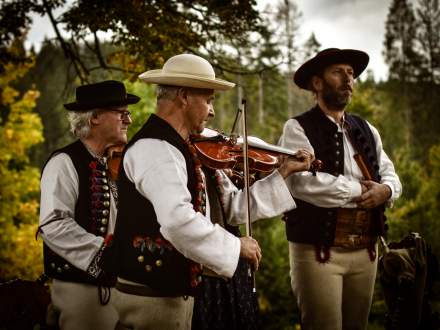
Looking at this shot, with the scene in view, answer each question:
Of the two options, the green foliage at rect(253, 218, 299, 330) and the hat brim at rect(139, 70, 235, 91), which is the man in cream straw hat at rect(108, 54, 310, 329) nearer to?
the hat brim at rect(139, 70, 235, 91)

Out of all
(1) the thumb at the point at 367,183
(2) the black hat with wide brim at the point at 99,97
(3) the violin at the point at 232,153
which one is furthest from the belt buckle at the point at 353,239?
(2) the black hat with wide brim at the point at 99,97

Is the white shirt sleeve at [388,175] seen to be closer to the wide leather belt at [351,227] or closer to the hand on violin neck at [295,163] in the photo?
the wide leather belt at [351,227]

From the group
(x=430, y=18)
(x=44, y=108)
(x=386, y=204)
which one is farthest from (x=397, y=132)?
(x=386, y=204)

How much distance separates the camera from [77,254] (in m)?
2.77

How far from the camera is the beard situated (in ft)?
11.1

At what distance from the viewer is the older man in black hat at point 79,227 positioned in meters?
2.77

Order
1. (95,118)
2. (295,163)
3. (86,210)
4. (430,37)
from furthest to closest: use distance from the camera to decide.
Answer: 1. (430,37)
2. (95,118)
3. (86,210)
4. (295,163)

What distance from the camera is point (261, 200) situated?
8.40 feet

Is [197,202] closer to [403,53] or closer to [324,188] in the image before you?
[324,188]

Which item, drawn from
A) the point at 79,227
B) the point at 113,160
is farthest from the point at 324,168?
the point at 79,227

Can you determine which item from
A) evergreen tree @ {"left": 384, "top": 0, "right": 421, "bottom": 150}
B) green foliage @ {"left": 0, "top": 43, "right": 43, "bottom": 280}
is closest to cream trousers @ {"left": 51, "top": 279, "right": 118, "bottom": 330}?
green foliage @ {"left": 0, "top": 43, "right": 43, "bottom": 280}

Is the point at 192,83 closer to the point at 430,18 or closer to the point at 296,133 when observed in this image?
the point at 296,133

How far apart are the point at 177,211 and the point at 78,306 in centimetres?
134

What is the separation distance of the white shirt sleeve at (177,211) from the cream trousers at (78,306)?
1.14 meters
